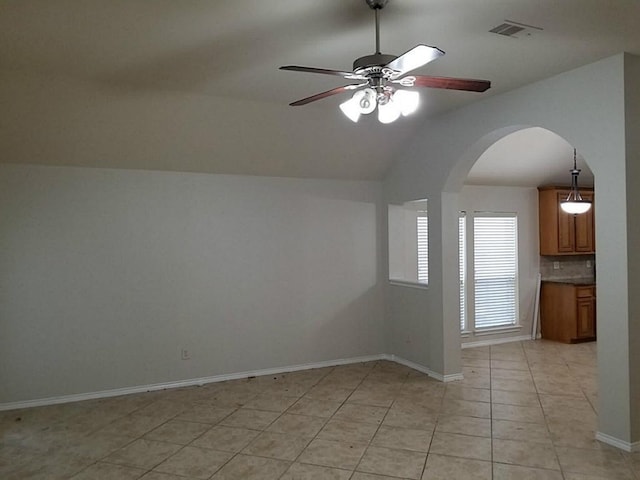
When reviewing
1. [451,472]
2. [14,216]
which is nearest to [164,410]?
[14,216]

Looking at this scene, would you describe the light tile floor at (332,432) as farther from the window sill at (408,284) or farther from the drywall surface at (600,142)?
the window sill at (408,284)

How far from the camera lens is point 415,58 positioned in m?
2.32

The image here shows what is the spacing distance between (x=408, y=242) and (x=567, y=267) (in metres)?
2.98

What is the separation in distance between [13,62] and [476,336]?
242 inches

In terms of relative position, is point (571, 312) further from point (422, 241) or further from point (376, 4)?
point (376, 4)

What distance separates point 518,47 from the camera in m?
3.29

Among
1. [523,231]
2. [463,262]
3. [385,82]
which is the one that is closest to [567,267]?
[523,231]

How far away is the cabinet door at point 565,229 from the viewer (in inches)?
282

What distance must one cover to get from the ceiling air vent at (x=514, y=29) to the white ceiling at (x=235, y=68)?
51 millimetres

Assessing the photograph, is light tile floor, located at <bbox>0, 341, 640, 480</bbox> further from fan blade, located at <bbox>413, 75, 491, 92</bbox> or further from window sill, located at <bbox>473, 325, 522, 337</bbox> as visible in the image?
fan blade, located at <bbox>413, 75, 491, 92</bbox>

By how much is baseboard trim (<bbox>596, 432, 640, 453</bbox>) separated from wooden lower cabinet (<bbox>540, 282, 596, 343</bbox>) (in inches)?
140

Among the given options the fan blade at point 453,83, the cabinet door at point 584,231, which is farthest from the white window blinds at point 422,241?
the fan blade at point 453,83

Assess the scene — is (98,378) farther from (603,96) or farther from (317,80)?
(603,96)

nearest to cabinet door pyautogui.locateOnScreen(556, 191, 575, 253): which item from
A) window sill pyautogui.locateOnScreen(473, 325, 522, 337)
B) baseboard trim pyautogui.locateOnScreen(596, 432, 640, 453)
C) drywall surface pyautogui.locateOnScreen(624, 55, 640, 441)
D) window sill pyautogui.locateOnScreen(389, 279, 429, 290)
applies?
window sill pyautogui.locateOnScreen(473, 325, 522, 337)
